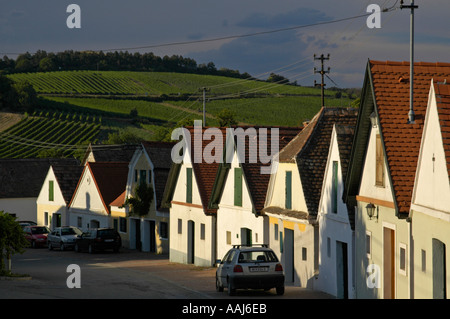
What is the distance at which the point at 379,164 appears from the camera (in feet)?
68.7

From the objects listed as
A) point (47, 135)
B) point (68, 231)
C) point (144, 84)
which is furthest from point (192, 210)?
point (144, 84)

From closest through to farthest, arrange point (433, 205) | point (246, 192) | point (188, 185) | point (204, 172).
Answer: point (433, 205)
point (246, 192)
point (204, 172)
point (188, 185)

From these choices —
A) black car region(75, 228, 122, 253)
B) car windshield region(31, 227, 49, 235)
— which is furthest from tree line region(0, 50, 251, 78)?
black car region(75, 228, 122, 253)

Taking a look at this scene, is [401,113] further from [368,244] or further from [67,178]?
[67,178]

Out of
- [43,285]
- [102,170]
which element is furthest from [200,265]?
[102,170]

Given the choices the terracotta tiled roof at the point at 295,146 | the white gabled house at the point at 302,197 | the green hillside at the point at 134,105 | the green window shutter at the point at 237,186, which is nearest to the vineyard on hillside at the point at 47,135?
the green hillside at the point at 134,105

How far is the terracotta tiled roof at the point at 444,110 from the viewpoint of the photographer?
52.1ft

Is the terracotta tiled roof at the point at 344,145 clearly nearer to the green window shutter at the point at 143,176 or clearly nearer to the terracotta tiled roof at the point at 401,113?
the terracotta tiled roof at the point at 401,113

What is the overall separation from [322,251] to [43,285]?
9.72 metres

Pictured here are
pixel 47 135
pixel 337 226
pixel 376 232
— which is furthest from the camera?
pixel 47 135

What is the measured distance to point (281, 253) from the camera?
3059 cm

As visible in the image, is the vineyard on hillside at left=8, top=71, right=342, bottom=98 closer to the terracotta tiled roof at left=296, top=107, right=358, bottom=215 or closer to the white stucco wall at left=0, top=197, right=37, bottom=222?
the white stucco wall at left=0, top=197, right=37, bottom=222

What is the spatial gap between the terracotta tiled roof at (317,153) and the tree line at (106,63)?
5382 inches

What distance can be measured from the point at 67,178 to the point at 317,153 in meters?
39.5
